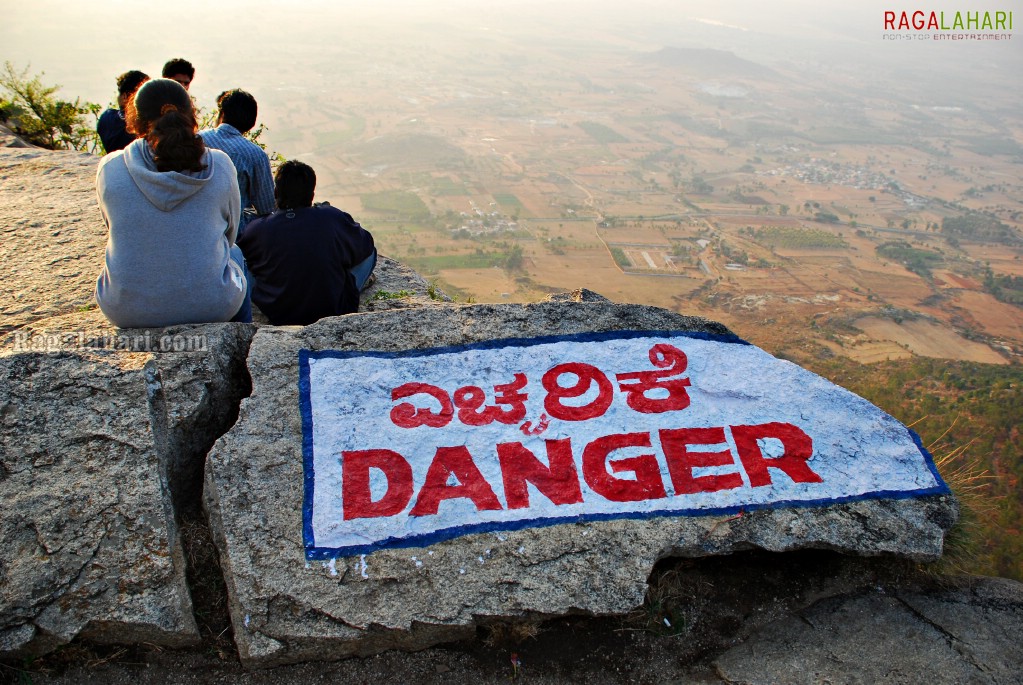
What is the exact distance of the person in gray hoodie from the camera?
12.5ft

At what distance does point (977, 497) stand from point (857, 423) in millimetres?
967

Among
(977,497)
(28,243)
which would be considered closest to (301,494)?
(28,243)

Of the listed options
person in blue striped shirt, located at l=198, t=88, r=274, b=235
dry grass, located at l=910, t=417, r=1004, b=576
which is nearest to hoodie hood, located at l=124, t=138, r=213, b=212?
person in blue striped shirt, located at l=198, t=88, r=274, b=235

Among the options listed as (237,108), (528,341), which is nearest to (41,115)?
(237,108)

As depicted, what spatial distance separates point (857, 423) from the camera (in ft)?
14.7

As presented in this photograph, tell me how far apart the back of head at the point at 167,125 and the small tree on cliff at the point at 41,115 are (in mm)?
6460

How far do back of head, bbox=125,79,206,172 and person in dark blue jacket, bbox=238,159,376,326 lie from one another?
2.74 ft

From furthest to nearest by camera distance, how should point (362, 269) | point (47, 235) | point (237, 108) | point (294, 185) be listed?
point (47, 235)
point (237, 108)
point (362, 269)
point (294, 185)

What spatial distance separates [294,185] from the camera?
471 centimetres

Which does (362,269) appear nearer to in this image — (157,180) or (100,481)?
(157,180)

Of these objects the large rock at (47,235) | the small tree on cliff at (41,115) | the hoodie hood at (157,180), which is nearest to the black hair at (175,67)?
the large rock at (47,235)

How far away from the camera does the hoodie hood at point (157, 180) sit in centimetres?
380

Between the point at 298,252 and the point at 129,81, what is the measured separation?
8.30ft

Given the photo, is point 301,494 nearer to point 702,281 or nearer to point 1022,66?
point 702,281
